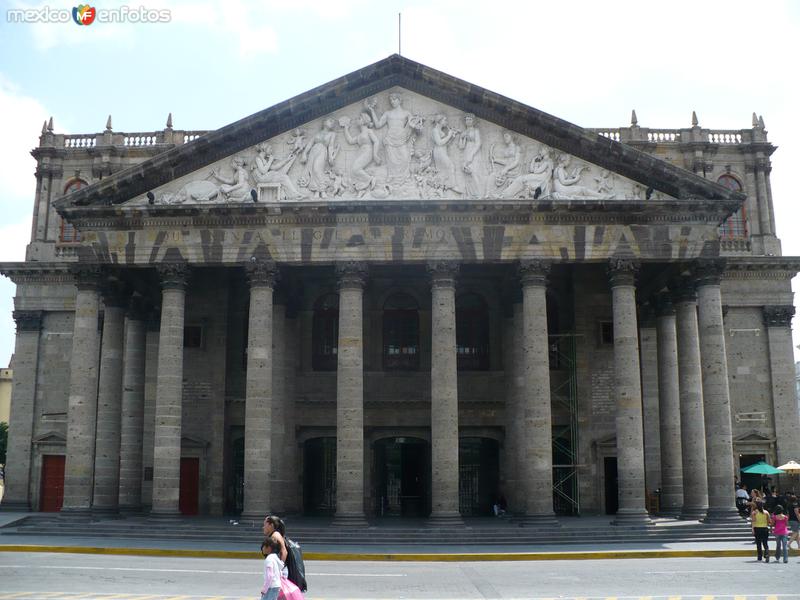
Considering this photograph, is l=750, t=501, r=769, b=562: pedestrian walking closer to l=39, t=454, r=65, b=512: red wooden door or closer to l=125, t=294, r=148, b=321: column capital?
l=125, t=294, r=148, b=321: column capital

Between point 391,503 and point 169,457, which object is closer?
point 169,457

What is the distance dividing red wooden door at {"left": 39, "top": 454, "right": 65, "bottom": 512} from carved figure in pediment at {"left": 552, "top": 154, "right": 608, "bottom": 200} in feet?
82.8

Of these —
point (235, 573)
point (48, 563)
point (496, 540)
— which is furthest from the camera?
point (496, 540)

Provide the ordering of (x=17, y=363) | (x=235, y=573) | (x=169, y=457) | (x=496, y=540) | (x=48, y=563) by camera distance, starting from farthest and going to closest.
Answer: (x=17, y=363), (x=169, y=457), (x=496, y=540), (x=48, y=563), (x=235, y=573)

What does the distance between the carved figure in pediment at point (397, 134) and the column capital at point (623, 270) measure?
805 cm

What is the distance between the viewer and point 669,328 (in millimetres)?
35000

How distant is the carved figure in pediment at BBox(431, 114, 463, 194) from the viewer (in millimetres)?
31625

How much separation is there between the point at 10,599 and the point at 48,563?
689 centimetres

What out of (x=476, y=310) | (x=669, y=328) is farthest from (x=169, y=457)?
(x=669, y=328)

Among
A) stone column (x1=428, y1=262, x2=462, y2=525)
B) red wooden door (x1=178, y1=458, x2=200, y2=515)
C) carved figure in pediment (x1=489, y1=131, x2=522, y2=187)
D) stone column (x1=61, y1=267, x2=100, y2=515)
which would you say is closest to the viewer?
stone column (x1=428, y1=262, x2=462, y2=525)

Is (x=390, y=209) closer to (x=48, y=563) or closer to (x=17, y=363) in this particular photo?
(x=48, y=563)

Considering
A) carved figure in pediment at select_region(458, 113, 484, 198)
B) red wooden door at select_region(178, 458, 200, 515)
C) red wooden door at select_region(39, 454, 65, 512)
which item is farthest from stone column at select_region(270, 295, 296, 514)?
red wooden door at select_region(39, 454, 65, 512)

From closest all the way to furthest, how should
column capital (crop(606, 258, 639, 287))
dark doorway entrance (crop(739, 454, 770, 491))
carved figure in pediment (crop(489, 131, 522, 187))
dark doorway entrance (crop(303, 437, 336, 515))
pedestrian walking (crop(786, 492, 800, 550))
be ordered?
pedestrian walking (crop(786, 492, 800, 550)) → column capital (crop(606, 258, 639, 287)) → carved figure in pediment (crop(489, 131, 522, 187)) → dark doorway entrance (crop(303, 437, 336, 515)) → dark doorway entrance (crop(739, 454, 770, 491))

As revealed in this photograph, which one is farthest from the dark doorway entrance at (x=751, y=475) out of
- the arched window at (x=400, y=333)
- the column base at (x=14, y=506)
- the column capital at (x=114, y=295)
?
the column base at (x=14, y=506)
